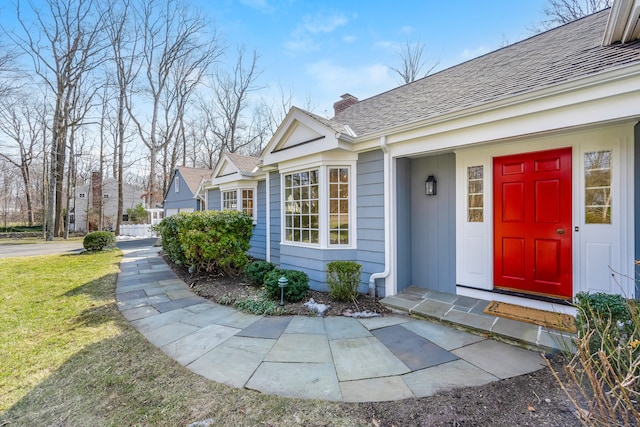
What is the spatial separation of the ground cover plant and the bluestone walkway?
138mm

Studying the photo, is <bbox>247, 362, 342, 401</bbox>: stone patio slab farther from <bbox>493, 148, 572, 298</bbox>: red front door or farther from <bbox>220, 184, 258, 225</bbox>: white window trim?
<bbox>220, 184, 258, 225</bbox>: white window trim

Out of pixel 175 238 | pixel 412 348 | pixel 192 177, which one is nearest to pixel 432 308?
pixel 412 348

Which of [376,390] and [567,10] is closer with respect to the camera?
[376,390]

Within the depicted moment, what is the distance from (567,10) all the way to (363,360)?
17.0 m

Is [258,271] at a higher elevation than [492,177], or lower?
lower

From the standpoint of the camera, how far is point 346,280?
15.3 feet

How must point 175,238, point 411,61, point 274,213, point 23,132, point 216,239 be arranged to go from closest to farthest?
point 216,239
point 274,213
point 175,238
point 411,61
point 23,132

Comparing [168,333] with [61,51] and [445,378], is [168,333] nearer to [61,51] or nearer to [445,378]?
[445,378]

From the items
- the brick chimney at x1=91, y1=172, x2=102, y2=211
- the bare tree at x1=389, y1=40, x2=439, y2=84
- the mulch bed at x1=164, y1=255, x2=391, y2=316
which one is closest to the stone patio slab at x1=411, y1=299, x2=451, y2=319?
the mulch bed at x1=164, y1=255, x2=391, y2=316

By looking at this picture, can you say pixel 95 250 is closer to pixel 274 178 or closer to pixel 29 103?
pixel 274 178

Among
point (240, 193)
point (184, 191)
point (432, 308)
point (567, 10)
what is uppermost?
point (567, 10)

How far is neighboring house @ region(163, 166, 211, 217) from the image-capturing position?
16619mm

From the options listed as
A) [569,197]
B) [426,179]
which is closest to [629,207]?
[569,197]

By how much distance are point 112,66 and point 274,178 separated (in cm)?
1990
